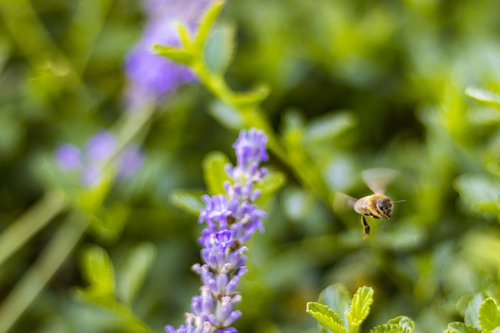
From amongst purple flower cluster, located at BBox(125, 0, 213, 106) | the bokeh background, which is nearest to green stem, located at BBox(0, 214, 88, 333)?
the bokeh background

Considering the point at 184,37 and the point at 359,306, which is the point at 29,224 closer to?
the point at 184,37

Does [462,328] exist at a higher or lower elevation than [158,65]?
lower

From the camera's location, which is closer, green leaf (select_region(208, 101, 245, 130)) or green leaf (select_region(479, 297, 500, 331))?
green leaf (select_region(479, 297, 500, 331))

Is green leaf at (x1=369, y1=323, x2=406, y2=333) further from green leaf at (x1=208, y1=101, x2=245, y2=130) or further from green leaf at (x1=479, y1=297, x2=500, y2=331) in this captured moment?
green leaf at (x1=208, y1=101, x2=245, y2=130)

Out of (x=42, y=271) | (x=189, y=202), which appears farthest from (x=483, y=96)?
(x=42, y=271)

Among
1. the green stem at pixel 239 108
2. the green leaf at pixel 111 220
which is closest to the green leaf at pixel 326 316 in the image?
the green stem at pixel 239 108

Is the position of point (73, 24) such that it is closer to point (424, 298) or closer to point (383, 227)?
point (383, 227)

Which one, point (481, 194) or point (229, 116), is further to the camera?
point (229, 116)
